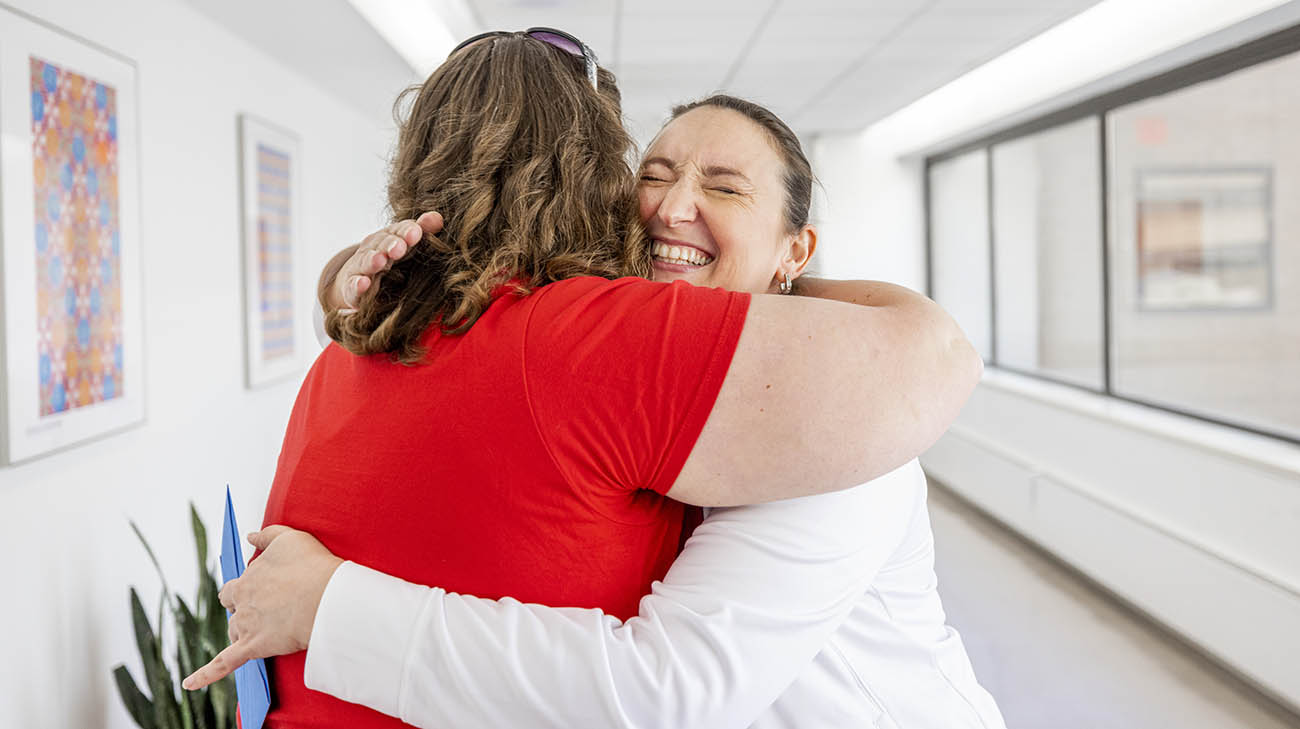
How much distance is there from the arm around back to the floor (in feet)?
10.0

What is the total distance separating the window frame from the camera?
4.16m

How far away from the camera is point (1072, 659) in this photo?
162 inches

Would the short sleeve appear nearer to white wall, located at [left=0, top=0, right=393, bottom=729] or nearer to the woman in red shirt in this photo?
the woman in red shirt

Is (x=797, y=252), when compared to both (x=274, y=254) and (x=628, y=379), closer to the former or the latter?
(x=628, y=379)

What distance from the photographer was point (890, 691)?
3.53 ft

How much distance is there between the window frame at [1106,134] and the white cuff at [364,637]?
425 centimetres

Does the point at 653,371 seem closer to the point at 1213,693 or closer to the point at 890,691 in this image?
the point at 890,691

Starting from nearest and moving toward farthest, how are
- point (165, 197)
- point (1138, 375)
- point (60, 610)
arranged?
1. point (60, 610)
2. point (165, 197)
3. point (1138, 375)

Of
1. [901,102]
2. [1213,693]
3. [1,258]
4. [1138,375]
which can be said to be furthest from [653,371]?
[901,102]

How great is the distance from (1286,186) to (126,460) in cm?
521

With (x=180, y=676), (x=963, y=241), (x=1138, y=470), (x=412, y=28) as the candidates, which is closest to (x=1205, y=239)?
(x=1138, y=470)

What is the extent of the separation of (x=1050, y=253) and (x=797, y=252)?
619 cm

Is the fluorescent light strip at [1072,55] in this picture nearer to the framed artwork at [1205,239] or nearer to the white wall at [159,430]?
the framed artwork at [1205,239]

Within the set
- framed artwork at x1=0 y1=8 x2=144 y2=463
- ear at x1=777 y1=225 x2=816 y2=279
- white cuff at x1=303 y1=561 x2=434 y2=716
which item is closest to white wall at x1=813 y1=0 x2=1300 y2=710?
ear at x1=777 y1=225 x2=816 y2=279
